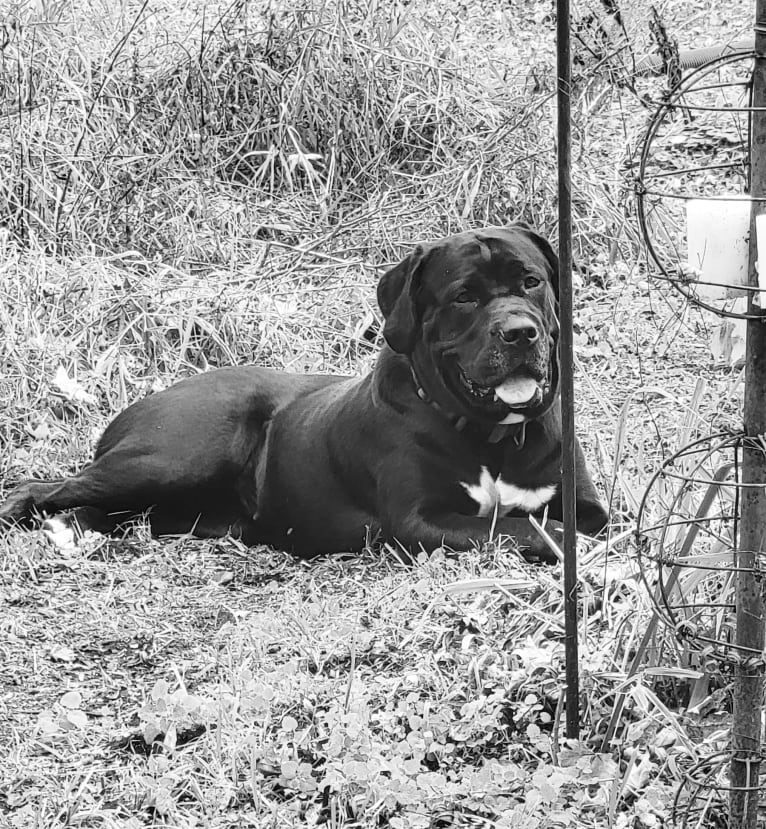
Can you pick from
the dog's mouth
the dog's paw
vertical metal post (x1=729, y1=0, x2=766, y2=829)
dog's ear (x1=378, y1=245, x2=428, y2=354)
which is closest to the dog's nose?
the dog's mouth

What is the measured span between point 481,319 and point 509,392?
26cm

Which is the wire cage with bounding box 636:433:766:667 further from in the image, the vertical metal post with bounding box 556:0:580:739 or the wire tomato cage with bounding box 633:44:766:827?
the vertical metal post with bounding box 556:0:580:739

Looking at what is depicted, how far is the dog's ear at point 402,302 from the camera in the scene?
4.34m

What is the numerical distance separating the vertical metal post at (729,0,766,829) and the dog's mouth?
205cm

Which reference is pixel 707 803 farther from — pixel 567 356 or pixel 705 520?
pixel 567 356

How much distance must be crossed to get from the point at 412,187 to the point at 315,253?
0.74 metres

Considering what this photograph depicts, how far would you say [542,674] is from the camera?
287cm

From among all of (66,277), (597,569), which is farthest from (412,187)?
(597,569)

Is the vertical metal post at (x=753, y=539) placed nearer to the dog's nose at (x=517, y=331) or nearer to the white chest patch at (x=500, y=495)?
the dog's nose at (x=517, y=331)

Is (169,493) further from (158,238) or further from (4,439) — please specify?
(158,238)

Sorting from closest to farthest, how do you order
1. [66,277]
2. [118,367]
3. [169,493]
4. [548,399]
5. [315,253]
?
[548,399] < [169,493] < [118,367] < [66,277] < [315,253]

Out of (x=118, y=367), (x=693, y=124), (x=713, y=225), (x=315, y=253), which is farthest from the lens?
(x=693, y=124)

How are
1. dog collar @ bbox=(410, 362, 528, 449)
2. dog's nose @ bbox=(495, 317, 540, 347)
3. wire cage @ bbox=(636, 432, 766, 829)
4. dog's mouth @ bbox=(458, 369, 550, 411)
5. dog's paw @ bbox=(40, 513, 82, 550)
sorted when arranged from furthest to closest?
1. dog's paw @ bbox=(40, 513, 82, 550)
2. dog collar @ bbox=(410, 362, 528, 449)
3. dog's mouth @ bbox=(458, 369, 550, 411)
4. dog's nose @ bbox=(495, 317, 540, 347)
5. wire cage @ bbox=(636, 432, 766, 829)

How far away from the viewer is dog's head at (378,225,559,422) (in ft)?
13.5
